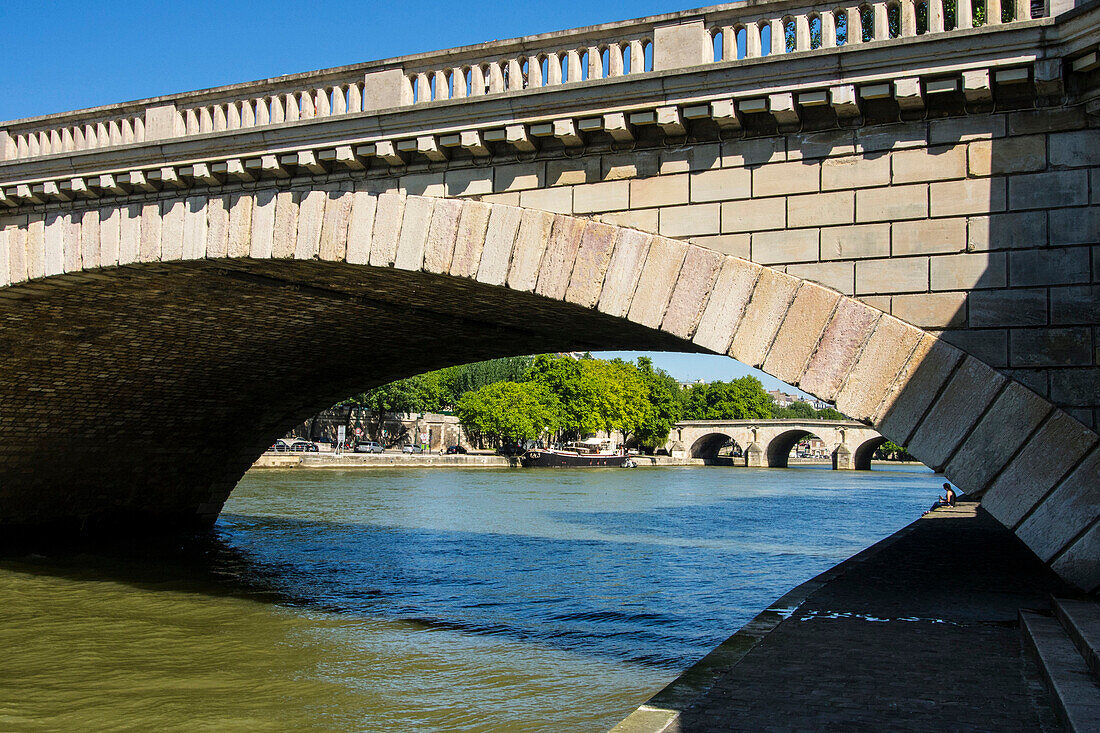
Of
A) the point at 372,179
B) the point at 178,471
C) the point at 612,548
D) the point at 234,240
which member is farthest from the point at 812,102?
the point at 178,471

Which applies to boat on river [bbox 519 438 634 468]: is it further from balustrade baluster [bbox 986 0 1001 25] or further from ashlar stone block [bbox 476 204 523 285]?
balustrade baluster [bbox 986 0 1001 25]

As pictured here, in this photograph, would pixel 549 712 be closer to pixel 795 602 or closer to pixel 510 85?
pixel 795 602

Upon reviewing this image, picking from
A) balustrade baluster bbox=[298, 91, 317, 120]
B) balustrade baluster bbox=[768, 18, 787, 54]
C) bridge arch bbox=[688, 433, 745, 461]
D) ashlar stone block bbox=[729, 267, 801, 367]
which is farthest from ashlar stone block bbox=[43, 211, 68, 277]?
bridge arch bbox=[688, 433, 745, 461]

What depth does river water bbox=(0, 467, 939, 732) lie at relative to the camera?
845cm

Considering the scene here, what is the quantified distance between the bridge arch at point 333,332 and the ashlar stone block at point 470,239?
21 millimetres

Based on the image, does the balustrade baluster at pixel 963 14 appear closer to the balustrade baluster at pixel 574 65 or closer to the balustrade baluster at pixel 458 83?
the balustrade baluster at pixel 574 65

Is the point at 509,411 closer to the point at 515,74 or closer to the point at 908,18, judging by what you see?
the point at 515,74

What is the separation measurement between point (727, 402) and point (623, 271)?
4261 inches

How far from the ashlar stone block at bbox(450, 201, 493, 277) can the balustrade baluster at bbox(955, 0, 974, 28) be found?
4125mm

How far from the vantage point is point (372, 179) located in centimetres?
970

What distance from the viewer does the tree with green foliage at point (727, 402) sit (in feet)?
372

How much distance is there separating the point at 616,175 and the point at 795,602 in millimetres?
4412

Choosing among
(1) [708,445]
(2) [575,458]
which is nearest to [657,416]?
(1) [708,445]

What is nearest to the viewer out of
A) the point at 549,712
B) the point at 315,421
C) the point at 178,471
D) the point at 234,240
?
the point at 549,712
